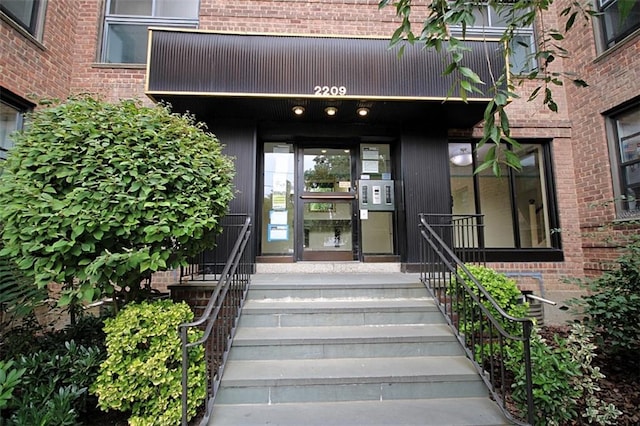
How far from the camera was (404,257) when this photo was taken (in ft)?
16.7

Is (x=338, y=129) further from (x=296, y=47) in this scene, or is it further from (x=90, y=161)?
(x=90, y=161)

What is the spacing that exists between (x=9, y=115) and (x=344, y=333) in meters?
5.74

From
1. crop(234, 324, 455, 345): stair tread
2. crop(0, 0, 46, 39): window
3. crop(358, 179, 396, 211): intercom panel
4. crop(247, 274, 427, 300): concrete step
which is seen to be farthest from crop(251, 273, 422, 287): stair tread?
crop(0, 0, 46, 39): window

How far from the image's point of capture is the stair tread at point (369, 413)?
2430 mm

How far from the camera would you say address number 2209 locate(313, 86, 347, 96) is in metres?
4.43

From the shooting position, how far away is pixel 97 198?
8.20 ft

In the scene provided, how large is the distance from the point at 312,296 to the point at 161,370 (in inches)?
72.4

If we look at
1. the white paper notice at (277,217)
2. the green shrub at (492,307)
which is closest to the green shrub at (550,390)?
the green shrub at (492,307)

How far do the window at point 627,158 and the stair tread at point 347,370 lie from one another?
13.4 feet

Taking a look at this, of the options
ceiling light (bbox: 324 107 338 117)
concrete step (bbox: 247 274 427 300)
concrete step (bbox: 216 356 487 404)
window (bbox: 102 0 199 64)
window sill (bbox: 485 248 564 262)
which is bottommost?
concrete step (bbox: 216 356 487 404)

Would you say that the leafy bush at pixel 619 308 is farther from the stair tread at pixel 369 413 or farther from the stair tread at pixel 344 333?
the stair tread at pixel 369 413

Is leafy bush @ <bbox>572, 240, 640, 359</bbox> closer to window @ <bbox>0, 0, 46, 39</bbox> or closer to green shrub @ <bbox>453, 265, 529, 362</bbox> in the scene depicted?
green shrub @ <bbox>453, 265, 529, 362</bbox>

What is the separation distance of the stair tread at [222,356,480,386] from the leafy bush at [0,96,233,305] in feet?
4.11

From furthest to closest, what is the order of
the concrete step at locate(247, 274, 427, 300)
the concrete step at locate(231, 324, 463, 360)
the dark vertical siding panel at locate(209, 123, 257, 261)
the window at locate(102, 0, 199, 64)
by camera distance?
1. the window at locate(102, 0, 199, 64)
2. the dark vertical siding panel at locate(209, 123, 257, 261)
3. the concrete step at locate(247, 274, 427, 300)
4. the concrete step at locate(231, 324, 463, 360)
